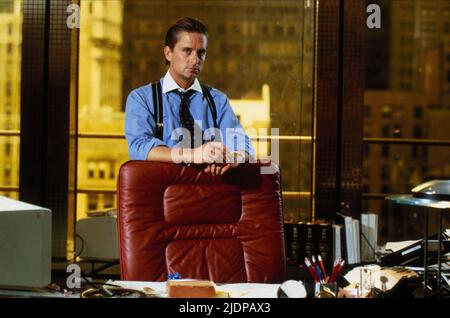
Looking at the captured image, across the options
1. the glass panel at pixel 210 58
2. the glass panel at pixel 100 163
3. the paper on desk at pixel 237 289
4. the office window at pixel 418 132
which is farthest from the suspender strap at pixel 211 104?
the office window at pixel 418 132

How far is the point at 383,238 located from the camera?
249 inches

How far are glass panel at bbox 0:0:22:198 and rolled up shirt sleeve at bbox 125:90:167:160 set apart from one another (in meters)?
2.93

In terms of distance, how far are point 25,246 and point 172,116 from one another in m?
1.65

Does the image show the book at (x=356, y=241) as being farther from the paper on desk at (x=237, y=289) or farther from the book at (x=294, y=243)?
the paper on desk at (x=237, y=289)

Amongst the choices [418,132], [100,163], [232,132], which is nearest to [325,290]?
[232,132]

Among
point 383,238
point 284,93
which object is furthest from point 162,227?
point 383,238

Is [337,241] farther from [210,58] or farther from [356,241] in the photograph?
[210,58]

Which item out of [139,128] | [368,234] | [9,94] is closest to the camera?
[139,128]

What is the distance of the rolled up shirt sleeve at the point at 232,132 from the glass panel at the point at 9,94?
2.97m

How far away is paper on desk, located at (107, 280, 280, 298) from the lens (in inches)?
80.0

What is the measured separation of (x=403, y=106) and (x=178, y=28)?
3661mm

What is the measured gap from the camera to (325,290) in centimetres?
192
